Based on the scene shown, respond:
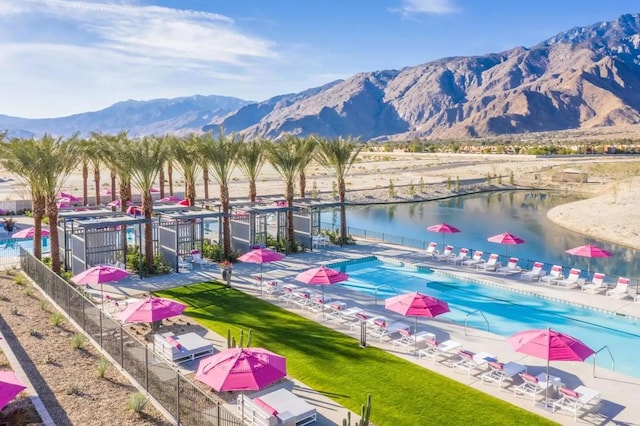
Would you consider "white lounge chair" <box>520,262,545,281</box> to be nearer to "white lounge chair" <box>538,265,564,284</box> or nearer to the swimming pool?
"white lounge chair" <box>538,265,564,284</box>

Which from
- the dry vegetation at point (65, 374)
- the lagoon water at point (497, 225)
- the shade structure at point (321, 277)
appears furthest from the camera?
the lagoon water at point (497, 225)

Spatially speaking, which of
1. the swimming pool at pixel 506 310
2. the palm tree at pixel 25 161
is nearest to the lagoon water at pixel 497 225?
the swimming pool at pixel 506 310

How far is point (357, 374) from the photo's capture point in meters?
15.7

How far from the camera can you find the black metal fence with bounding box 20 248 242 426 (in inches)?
487

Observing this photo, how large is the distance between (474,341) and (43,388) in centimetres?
1368

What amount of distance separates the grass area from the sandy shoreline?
31270mm

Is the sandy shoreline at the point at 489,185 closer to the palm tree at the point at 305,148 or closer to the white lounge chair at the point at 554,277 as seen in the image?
the white lounge chair at the point at 554,277

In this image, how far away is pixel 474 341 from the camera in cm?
1884

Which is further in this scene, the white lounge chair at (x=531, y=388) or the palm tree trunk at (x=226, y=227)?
the palm tree trunk at (x=226, y=227)

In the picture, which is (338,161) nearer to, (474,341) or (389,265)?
(389,265)

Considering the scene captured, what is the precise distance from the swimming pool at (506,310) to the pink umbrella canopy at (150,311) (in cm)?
954

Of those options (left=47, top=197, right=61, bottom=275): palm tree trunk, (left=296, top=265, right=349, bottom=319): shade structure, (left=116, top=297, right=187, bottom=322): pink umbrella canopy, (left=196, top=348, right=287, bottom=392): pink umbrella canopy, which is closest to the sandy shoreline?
(left=47, top=197, right=61, bottom=275): palm tree trunk

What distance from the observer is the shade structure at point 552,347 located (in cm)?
1378

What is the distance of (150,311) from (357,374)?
6.68 meters
